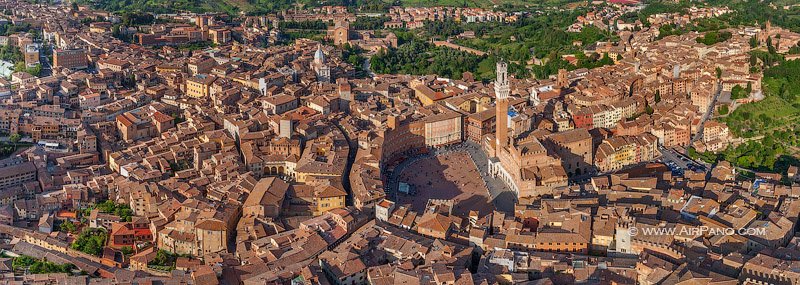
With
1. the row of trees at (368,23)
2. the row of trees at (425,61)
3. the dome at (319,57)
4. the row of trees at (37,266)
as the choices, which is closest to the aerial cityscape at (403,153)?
the row of trees at (37,266)

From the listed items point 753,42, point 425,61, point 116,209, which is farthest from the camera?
point 425,61

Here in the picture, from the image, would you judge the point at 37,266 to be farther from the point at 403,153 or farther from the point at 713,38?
the point at 713,38

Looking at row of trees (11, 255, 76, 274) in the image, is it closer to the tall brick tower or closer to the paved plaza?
the paved plaza

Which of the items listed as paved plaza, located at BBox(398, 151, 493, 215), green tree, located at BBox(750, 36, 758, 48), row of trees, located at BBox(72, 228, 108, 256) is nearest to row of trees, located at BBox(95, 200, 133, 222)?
row of trees, located at BBox(72, 228, 108, 256)

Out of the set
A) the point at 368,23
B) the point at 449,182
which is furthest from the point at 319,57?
the point at 368,23

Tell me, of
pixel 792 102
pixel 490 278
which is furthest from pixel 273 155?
pixel 792 102

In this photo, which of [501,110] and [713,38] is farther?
[713,38]

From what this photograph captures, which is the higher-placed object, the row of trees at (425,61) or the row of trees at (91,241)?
the row of trees at (425,61)

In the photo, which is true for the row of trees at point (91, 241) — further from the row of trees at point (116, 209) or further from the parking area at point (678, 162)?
the parking area at point (678, 162)

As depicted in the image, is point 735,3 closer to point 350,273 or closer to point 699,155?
point 699,155
